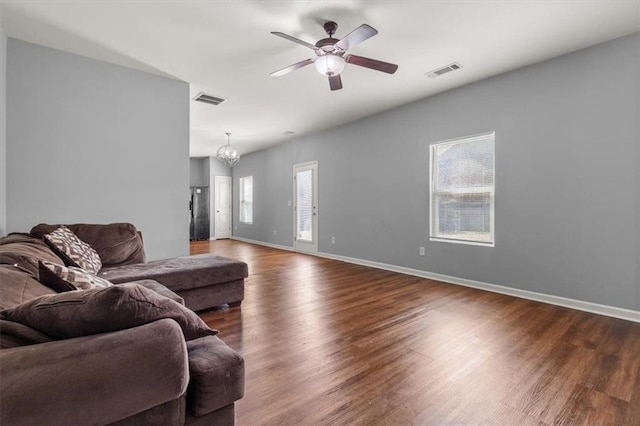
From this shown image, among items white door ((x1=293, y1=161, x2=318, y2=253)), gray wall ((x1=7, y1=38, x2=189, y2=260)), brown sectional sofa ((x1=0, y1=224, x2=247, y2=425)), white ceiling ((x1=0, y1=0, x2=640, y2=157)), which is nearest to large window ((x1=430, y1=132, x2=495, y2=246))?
white ceiling ((x1=0, y1=0, x2=640, y2=157))

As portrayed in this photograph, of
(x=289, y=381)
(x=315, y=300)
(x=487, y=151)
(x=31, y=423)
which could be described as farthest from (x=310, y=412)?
(x=487, y=151)

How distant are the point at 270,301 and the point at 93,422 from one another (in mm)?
2674

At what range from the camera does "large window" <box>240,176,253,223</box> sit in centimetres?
922

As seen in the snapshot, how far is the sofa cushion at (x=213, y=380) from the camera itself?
3.65 ft

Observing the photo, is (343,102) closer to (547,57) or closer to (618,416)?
(547,57)

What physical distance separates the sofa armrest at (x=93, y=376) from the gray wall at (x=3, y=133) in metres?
3.06

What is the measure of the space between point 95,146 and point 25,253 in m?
2.04

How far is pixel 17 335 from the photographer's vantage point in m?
0.94

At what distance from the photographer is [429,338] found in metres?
2.51

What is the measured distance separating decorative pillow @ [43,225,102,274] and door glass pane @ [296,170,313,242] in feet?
15.1

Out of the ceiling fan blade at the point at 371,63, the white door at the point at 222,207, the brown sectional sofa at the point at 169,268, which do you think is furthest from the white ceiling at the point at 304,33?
the white door at the point at 222,207

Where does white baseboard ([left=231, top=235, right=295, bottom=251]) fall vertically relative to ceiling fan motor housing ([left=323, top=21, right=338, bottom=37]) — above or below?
below

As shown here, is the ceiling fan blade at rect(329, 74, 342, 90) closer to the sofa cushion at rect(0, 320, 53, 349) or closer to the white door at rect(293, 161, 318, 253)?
the sofa cushion at rect(0, 320, 53, 349)

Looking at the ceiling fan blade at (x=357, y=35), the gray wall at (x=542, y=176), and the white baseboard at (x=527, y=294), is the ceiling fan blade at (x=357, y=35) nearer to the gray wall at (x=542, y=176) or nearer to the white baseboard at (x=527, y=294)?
the gray wall at (x=542, y=176)
